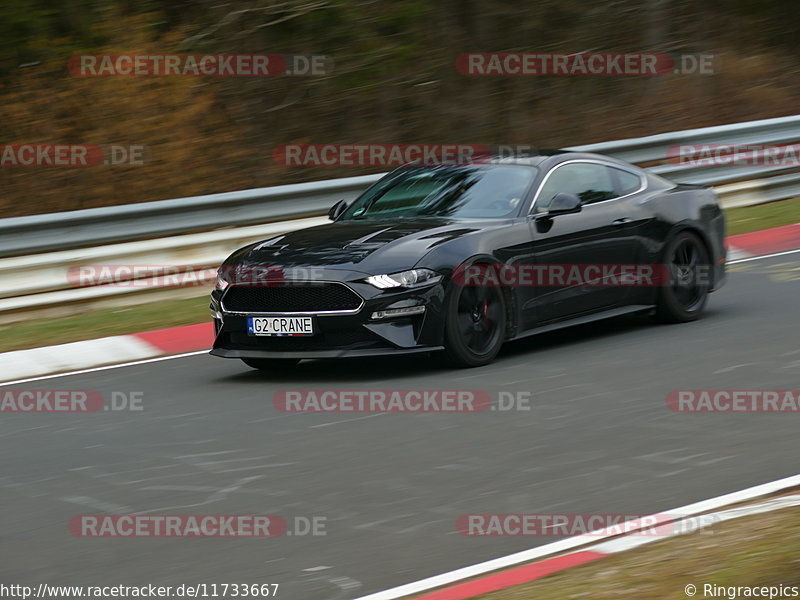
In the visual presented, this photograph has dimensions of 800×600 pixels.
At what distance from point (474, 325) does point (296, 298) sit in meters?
1.23

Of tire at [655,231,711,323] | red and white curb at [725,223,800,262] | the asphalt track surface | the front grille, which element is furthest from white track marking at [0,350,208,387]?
red and white curb at [725,223,800,262]

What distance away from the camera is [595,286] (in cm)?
968

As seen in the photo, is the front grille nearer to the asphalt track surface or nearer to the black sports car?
the black sports car

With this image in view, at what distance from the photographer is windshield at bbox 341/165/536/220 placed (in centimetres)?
936

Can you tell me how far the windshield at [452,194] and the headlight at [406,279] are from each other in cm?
92

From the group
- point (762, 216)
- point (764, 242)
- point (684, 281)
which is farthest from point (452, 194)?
point (762, 216)

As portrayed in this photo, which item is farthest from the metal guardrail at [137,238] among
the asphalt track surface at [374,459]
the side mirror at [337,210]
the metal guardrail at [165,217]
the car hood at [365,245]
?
the car hood at [365,245]

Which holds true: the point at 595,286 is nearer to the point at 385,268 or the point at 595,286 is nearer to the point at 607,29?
the point at 385,268

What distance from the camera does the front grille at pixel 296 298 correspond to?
8422mm

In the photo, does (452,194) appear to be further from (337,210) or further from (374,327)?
(374,327)

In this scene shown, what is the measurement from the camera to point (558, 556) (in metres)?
4.96

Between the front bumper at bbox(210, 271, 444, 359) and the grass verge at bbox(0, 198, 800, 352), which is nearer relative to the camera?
the front bumper at bbox(210, 271, 444, 359)

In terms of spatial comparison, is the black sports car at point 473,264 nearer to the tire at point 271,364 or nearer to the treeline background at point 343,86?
the tire at point 271,364

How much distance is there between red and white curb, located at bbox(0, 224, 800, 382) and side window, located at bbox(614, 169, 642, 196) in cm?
361
